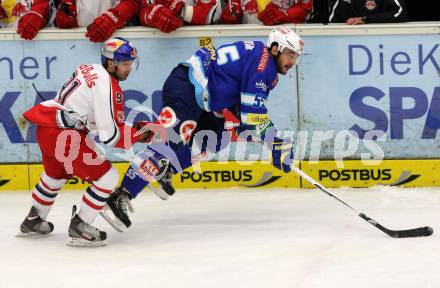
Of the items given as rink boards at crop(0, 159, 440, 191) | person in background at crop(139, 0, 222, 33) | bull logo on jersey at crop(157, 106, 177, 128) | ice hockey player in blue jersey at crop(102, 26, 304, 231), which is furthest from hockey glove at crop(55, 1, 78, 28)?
bull logo on jersey at crop(157, 106, 177, 128)

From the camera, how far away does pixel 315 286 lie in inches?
157

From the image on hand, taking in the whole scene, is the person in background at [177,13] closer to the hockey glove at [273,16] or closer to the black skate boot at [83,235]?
the hockey glove at [273,16]

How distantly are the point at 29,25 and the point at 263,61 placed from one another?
197cm

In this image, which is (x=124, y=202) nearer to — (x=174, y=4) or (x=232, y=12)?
(x=174, y=4)

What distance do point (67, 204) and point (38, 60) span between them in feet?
3.62

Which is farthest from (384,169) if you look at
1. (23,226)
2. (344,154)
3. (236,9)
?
(23,226)

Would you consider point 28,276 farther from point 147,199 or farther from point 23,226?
point 147,199

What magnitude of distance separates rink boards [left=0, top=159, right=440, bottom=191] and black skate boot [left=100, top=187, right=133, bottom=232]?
126 cm

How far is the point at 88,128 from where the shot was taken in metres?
5.00

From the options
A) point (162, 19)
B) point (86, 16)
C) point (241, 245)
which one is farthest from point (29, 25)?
point (241, 245)

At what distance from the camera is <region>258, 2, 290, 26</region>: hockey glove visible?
6379 millimetres

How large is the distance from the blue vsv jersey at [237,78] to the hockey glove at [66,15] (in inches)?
53.4

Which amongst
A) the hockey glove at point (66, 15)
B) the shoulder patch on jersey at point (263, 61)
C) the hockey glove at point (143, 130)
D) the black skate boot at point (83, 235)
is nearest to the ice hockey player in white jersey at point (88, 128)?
the black skate boot at point (83, 235)

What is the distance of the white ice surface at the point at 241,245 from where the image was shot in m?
4.18
